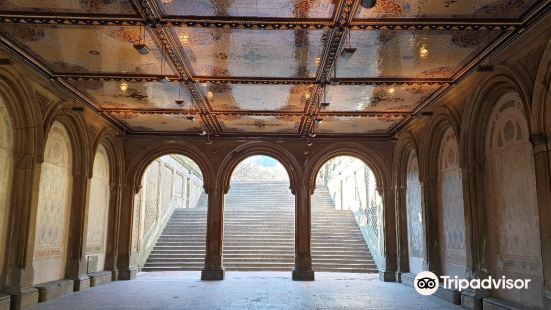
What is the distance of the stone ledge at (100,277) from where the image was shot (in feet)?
40.1

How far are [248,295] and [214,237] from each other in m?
4.36

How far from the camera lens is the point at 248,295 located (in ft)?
34.1

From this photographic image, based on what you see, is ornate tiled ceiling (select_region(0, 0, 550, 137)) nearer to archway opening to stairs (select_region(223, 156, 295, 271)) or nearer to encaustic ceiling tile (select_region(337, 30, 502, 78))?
encaustic ceiling tile (select_region(337, 30, 502, 78))

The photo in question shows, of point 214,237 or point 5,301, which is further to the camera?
point 214,237

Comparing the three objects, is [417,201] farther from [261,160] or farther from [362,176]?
[261,160]

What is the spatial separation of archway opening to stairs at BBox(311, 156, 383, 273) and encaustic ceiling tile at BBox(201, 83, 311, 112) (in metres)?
6.17

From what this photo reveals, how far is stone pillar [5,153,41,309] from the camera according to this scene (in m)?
8.77

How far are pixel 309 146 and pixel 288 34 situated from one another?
8024 millimetres

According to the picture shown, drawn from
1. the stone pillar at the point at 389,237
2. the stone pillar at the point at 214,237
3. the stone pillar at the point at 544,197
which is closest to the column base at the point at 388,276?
the stone pillar at the point at 389,237

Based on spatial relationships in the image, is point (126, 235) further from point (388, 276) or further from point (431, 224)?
point (431, 224)

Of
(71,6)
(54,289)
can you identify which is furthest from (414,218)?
(71,6)

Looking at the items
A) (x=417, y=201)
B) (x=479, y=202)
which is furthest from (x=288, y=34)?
(x=417, y=201)

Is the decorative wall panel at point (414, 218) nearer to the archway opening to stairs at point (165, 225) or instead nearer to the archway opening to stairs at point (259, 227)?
the archway opening to stairs at point (259, 227)

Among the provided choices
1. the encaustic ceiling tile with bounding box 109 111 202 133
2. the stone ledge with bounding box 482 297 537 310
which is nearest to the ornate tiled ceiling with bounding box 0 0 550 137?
the encaustic ceiling tile with bounding box 109 111 202 133
